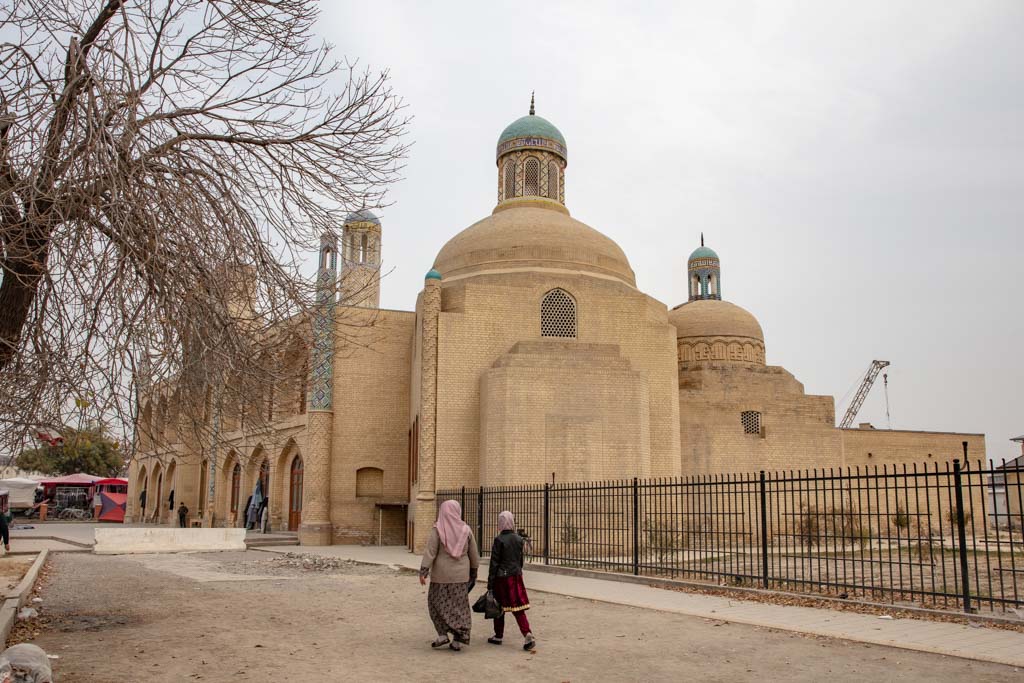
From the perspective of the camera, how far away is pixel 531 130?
2727 cm

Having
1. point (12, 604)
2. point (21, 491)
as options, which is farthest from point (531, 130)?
point (21, 491)

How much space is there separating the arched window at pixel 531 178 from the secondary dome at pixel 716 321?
21.2ft

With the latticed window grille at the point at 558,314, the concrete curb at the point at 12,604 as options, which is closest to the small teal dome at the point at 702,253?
the latticed window grille at the point at 558,314

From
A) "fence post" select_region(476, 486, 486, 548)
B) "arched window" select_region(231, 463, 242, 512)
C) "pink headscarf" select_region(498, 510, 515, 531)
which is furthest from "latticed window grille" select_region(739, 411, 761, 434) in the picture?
"pink headscarf" select_region(498, 510, 515, 531)

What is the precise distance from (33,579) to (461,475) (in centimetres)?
1031

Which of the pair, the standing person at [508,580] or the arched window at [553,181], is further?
the arched window at [553,181]

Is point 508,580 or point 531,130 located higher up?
point 531,130

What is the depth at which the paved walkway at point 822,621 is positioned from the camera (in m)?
6.81

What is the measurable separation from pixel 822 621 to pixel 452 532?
3.88 meters

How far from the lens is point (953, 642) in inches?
277

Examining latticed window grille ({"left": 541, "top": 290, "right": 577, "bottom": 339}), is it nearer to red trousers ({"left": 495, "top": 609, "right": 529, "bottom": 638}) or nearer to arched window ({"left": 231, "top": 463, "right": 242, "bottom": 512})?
arched window ({"left": 231, "top": 463, "right": 242, "bottom": 512})

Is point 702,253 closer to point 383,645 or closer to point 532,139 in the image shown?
point 532,139

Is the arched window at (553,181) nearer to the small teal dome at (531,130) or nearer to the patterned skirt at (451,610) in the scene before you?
the small teal dome at (531,130)

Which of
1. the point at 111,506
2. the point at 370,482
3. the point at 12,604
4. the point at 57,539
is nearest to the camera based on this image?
the point at 12,604
